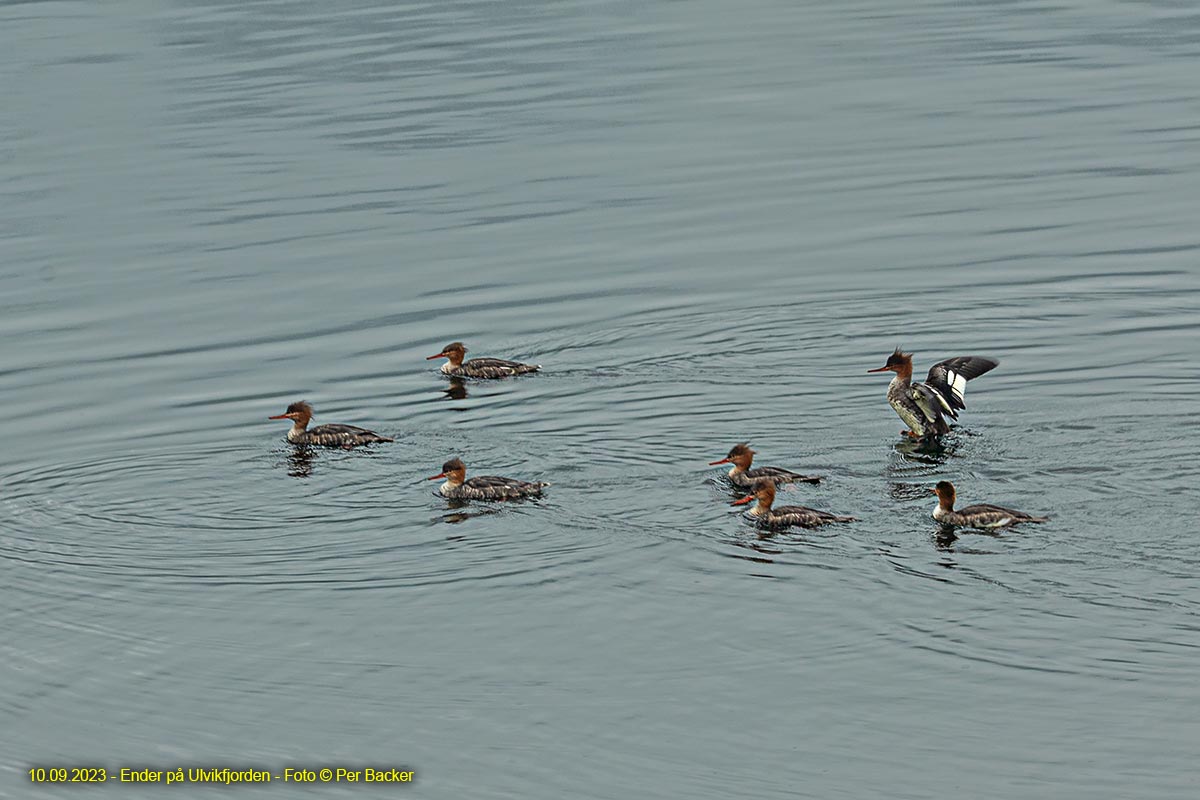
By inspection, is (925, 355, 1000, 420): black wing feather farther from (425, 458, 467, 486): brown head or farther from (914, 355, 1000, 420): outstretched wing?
(425, 458, 467, 486): brown head

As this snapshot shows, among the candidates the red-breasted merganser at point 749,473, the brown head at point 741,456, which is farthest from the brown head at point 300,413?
the brown head at point 741,456

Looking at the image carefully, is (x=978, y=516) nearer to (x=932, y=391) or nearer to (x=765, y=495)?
(x=765, y=495)

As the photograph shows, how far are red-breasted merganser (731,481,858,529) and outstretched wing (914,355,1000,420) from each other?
8.68ft

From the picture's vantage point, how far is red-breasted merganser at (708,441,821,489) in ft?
48.6

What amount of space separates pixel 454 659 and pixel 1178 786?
4.54 metres

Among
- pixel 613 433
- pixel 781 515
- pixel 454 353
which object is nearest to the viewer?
pixel 781 515

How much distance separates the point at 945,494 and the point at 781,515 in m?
1.22

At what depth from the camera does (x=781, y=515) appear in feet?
46.6

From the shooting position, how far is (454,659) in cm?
1223

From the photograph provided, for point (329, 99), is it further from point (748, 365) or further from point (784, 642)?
point (784, 642)

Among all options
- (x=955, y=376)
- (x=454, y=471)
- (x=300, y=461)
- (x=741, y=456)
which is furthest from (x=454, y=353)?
(x=955, y=376)

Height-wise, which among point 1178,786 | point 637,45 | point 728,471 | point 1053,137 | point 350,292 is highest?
point 637,45

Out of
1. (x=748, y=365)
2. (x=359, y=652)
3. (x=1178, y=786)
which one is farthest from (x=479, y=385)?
(x=1178, y=786)

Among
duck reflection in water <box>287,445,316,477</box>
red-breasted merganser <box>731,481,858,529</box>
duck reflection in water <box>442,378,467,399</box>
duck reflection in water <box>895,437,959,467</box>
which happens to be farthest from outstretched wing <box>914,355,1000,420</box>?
duck reflection in water <box>287,445,316,477</box>
